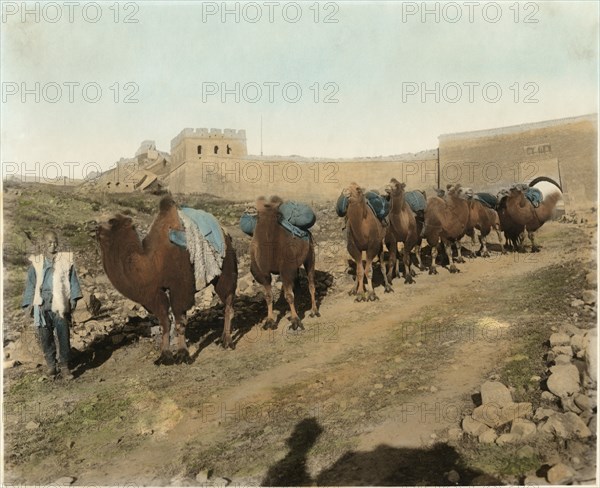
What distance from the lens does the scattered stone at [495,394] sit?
212 inches

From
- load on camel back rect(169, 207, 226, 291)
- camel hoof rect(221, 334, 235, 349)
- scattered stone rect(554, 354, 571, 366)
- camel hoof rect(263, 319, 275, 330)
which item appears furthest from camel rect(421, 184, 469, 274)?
scattered stone rect(554, 354, 571, 366)

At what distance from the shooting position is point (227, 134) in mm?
19609

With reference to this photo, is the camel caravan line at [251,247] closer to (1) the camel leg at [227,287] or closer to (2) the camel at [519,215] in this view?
(1) the camel leg at [227,287]

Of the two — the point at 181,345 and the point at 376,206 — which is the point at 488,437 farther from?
the point at 376,206

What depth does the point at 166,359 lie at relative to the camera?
299 inches

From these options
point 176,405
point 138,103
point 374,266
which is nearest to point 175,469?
point 176,405

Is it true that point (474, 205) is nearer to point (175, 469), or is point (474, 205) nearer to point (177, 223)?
point (177, 223)

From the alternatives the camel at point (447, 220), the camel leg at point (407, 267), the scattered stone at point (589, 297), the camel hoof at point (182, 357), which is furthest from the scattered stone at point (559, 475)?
the camel at point (447, 220)

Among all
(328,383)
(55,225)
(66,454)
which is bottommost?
(66,454)

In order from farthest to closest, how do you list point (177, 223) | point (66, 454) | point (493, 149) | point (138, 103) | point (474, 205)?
point (493, 149) < point (474, 205) < point (138, 103) < point (177, 223) < point (66, 454)

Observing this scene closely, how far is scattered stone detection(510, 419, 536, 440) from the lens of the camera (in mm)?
5004

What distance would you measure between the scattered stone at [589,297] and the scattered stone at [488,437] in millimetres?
3127

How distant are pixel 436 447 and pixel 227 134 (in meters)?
16.1

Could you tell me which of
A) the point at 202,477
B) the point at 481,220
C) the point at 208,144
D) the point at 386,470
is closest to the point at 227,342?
the point at 202,477
